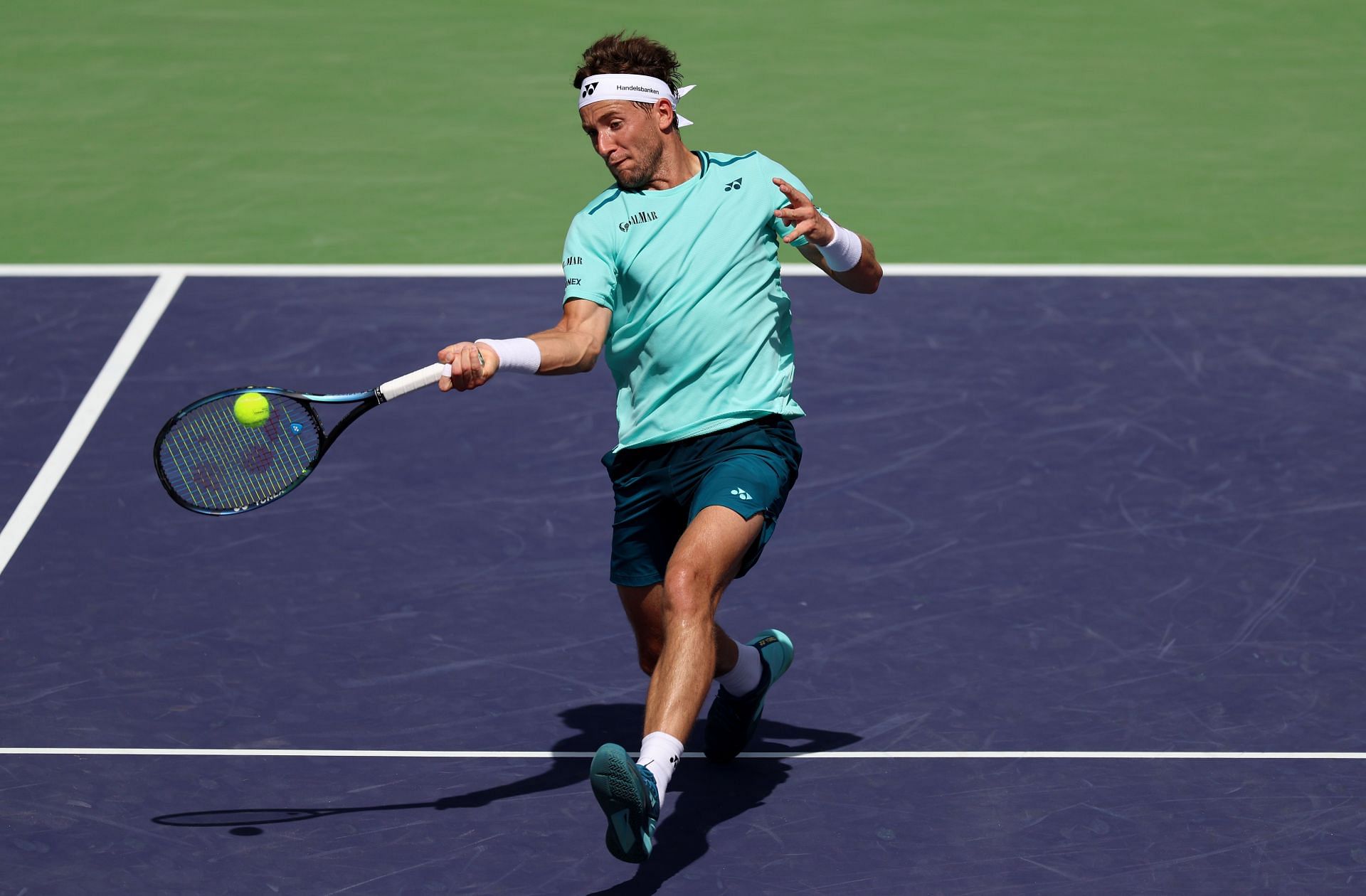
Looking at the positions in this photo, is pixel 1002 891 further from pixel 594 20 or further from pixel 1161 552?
pixel 594 20

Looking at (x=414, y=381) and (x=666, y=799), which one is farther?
(x=666, y=799)

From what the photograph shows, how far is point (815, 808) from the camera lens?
591 cm

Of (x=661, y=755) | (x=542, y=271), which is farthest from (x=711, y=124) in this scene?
(x=661, y=755)

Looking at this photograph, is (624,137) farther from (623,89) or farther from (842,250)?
(842,250)

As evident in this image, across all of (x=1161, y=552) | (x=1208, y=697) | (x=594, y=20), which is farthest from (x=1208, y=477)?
(x=594, y=20)

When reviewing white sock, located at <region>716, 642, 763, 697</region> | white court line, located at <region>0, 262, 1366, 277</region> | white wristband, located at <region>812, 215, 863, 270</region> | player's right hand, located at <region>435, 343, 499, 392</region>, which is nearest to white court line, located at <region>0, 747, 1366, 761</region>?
white sock, located at <region>716, 642, 763, 697</region>

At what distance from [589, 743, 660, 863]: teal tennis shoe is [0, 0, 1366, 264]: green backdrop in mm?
6102

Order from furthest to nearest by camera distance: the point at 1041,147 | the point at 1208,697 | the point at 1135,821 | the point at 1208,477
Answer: the point at 1041,147 → the point at 1208,477 → the point at 1208,697 → the point at 1135,821

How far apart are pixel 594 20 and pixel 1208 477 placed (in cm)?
814

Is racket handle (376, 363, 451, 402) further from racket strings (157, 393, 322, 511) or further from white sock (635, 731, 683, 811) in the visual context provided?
white sock (635, 731, 683, 811)

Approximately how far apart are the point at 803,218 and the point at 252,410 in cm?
166

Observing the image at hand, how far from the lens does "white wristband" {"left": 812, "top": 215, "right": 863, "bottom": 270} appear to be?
6039mm

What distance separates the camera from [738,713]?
20.2 ft

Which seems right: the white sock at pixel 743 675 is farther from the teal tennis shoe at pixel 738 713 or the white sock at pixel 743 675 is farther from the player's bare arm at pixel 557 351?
the player's bare arm at pixel 557 351
